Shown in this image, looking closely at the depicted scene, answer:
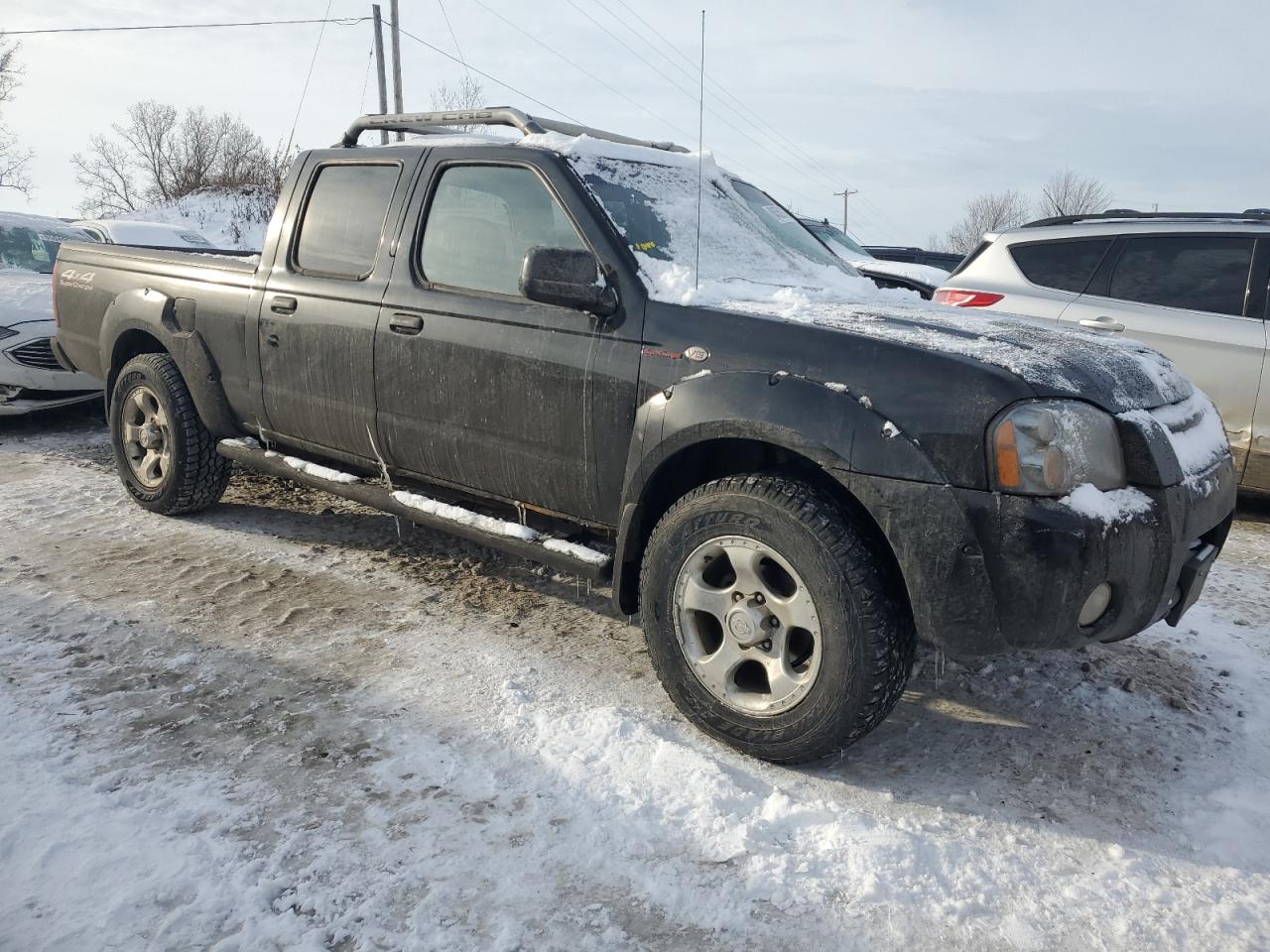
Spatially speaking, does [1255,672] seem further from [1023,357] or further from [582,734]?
[582,734]

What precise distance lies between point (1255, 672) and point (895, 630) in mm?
1840

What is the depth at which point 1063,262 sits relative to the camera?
5969mm

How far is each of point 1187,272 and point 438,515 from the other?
4.72m

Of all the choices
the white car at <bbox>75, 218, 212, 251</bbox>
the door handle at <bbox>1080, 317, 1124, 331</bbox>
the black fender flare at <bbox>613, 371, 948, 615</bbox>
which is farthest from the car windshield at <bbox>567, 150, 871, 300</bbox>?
the white car at <bbox>75, 218, 212, 251</bbox>

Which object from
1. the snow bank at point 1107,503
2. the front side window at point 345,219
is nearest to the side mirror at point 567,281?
the front side window at point 345,219

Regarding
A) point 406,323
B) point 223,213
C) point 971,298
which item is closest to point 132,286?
point 406,323

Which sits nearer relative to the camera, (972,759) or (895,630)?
(895,630)

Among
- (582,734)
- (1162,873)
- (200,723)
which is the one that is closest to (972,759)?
(1162,873)

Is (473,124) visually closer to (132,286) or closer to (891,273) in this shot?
(132,286)

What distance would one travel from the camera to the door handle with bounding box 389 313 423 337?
3.63 meters

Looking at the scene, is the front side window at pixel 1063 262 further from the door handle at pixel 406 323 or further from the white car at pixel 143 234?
the white car at pixel 143 234

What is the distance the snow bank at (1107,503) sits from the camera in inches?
93.7

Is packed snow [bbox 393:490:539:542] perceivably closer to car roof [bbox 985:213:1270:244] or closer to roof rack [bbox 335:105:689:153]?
roof rack [bbox 335:105:689:153]

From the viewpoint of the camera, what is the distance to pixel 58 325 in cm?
564
